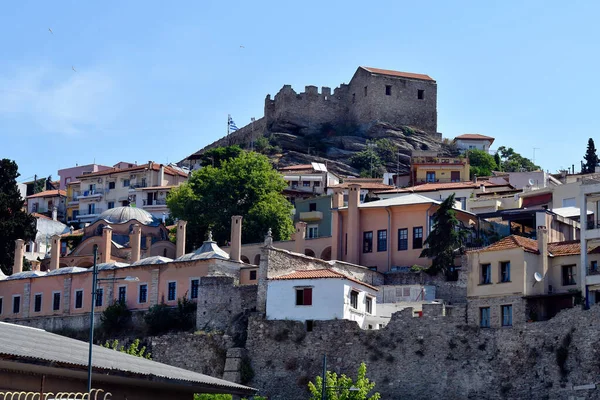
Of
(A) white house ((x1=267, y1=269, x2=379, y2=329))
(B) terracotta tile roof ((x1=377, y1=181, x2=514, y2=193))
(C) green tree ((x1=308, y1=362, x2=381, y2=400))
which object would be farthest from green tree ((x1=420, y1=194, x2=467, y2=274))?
(B) terracotta tile roof ((x1=377, y1=181, x2=514, y2=193))

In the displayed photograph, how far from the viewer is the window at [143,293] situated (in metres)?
74.0

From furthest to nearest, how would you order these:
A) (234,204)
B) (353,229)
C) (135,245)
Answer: (234,204) < (135,245) < (353,229)

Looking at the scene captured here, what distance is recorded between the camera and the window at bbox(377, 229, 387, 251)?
77519mm

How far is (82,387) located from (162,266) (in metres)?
45.5

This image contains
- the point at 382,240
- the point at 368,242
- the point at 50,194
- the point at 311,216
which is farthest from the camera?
the point at 50,194

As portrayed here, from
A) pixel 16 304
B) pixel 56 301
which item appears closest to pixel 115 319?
pixel 56 301

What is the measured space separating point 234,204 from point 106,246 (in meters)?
10.0

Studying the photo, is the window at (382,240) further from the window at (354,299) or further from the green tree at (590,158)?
the green tree at (590,158)

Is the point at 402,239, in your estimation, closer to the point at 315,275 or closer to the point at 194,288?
the point at 194,288

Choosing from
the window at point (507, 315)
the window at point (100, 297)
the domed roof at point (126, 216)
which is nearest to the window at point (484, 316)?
the window at point (507, 315)

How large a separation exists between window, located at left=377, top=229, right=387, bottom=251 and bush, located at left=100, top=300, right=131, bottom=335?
16058 millimetres

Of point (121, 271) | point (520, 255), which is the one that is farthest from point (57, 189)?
point (520, 255)

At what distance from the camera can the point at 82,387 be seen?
1138 inches

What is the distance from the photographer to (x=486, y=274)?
60.5 metres
